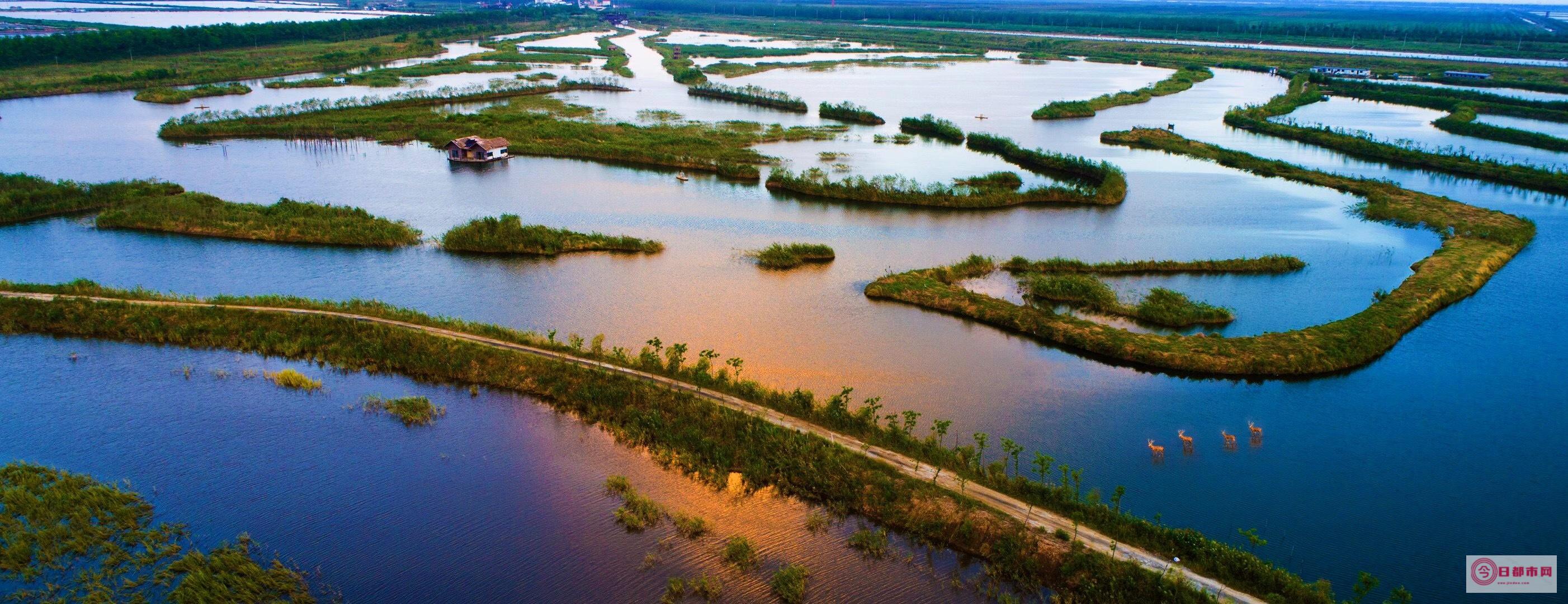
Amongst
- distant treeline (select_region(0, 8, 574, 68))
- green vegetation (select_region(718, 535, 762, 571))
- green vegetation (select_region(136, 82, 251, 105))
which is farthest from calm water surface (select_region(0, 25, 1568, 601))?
distant treeline (select_region(0, 8, 574, 68))

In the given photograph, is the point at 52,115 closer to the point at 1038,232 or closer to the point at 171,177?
the point at 171,177

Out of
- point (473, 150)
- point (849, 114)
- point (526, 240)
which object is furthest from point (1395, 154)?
point (473, 150)

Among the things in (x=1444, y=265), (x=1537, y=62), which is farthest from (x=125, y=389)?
(x=1537, y=62)

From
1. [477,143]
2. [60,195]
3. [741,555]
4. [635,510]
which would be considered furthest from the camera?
[477,143]

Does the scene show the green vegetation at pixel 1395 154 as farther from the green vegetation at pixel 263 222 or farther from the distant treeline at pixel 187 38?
the distant treeline at pixel 187 38

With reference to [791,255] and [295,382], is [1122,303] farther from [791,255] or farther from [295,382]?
[295,382]

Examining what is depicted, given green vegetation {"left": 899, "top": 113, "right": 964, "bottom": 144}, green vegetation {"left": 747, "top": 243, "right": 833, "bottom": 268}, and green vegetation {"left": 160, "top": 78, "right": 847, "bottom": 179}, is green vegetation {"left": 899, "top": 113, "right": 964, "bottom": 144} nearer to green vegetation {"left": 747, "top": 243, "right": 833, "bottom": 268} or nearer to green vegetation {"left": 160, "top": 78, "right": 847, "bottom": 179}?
green vegetation {"left": 160, "top": 78, "right": 847, "bottom": 179}

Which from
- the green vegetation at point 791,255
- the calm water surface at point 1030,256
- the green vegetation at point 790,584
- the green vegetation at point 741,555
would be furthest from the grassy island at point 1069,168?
the green vegetation at point 790,584
